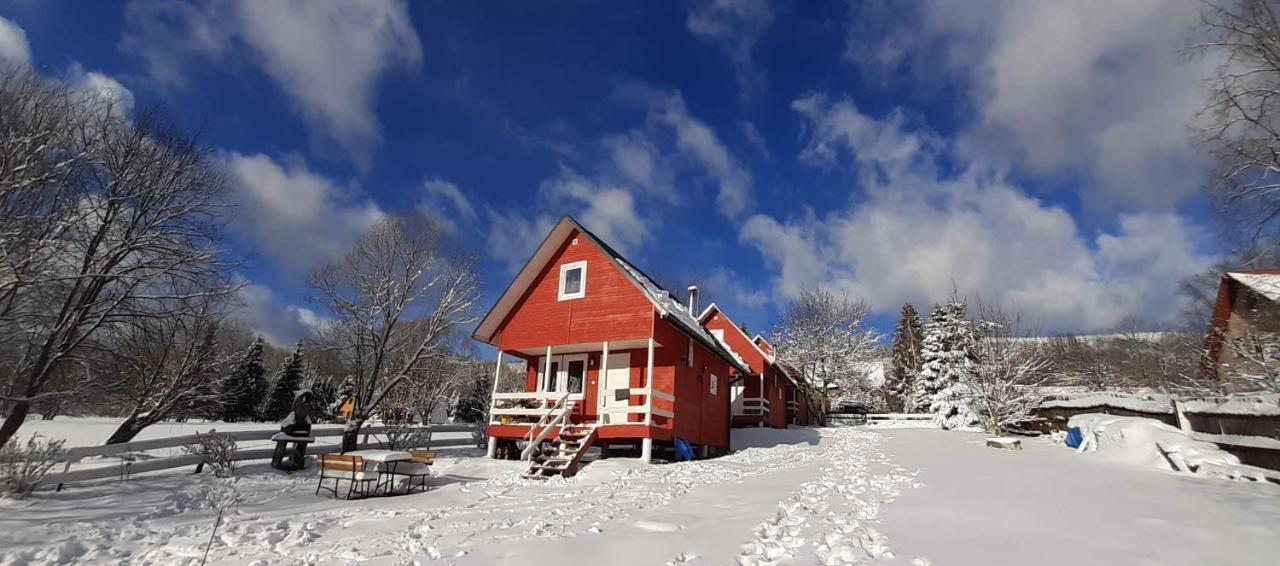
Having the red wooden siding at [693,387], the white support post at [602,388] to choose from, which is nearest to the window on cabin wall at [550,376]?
the white support post at [602,388]

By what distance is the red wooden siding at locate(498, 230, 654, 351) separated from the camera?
16844 mm

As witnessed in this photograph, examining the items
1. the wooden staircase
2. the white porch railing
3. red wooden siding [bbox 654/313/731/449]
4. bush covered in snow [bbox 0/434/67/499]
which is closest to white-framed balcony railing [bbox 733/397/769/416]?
red wooden siding [bbox 654/313/731/449]

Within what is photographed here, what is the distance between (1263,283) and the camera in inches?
651

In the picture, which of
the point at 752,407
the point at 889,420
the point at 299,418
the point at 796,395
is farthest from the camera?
the point at 796,395

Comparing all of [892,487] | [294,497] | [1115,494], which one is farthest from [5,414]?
[1115,494]

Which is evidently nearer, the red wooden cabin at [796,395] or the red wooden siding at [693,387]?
the red wooden siding at [693,387]

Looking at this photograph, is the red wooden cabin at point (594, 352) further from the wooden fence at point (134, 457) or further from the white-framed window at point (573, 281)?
the wooden fence at point (134, 457)

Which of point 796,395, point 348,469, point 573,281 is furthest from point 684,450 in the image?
point 796,395

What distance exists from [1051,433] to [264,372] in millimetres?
52403

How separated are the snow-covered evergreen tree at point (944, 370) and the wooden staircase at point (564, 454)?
21.7 metres

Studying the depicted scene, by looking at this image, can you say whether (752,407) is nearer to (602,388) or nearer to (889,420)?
(889,420)

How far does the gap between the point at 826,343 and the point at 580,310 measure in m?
27.6

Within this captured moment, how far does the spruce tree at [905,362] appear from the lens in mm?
46875

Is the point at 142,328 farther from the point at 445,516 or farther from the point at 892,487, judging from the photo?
the point at 892,487
